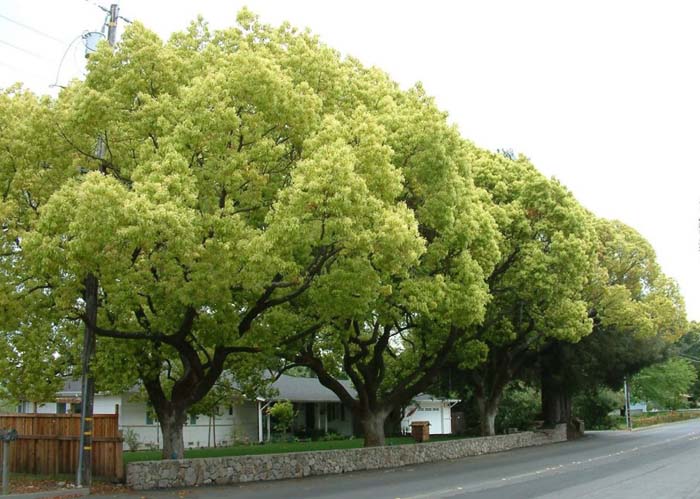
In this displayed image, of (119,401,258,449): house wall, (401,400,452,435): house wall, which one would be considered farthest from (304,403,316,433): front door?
(401,400,452,435): house wall

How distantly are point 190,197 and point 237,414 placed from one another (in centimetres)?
2752

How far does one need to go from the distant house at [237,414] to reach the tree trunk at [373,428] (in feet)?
13.1

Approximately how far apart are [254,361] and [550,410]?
25666 mm

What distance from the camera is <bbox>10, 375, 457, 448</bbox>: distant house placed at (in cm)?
3475

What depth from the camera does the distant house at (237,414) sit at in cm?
3475

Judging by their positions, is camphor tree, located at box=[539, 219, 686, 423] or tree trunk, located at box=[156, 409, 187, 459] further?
camphor tree, located at box=[539, 219, 686, 423]

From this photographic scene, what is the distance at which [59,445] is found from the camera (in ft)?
63.9

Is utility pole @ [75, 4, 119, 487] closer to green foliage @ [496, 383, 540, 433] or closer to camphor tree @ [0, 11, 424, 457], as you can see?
camphor tree @ [0, 11, 424, 457]

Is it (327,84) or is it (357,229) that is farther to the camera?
(327,84)

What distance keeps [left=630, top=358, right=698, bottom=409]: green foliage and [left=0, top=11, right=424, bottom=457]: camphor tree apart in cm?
6502

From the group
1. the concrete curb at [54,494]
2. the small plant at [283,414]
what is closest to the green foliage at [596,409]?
the small plant at [283,414]

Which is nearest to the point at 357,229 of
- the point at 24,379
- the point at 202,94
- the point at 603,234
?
the point at 202,94

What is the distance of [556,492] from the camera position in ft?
52.5

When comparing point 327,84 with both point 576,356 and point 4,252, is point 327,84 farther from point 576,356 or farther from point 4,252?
point 576,356
